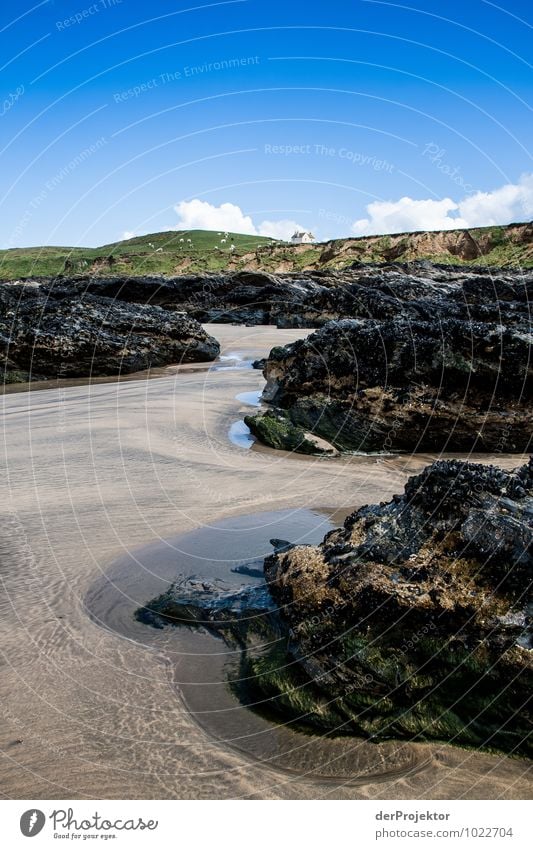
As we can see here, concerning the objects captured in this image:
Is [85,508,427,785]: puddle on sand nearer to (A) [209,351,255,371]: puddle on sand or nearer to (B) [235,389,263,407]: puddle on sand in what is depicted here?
(B) [235,389,263,407]: puddle on sand

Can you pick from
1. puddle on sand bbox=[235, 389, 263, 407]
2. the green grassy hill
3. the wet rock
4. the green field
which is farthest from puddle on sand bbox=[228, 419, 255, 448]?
the green grassy hill

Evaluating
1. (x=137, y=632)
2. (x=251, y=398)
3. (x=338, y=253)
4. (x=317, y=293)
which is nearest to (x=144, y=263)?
(x=338, y=253)

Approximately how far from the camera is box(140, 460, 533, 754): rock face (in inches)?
110

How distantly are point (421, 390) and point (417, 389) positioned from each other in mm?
52

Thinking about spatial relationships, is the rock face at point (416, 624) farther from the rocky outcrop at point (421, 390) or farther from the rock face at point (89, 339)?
the rock face at point (89, 339)

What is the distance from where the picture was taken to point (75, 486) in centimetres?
621

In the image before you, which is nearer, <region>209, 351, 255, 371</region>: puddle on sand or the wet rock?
the wet rock

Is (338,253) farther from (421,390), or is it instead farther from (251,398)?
(421,390)

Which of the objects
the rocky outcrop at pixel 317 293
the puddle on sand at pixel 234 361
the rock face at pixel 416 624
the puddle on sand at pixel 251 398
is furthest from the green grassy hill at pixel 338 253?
the rock face at pixel 416 624

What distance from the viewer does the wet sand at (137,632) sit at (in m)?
2.60

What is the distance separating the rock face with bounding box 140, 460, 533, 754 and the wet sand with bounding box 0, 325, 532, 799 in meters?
0.13

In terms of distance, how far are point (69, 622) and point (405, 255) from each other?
6118 centimetres
